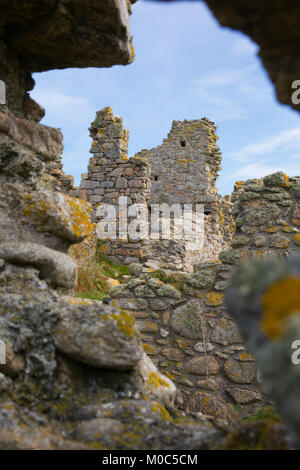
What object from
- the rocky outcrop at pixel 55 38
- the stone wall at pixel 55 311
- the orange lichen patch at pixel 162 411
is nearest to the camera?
the stone wall at pixel 55 311

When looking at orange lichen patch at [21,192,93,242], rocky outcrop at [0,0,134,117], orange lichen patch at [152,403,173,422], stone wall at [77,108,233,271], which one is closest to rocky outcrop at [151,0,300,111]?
rocky outcrop at [0,0,134,117]

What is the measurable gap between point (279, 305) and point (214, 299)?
152 inches

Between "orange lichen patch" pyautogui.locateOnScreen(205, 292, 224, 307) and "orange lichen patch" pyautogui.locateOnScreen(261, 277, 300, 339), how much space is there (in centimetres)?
383

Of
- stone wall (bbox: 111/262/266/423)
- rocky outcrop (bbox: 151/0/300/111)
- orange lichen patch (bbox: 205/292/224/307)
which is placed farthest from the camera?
orange lichen patch (bbox: 205/292/224/307)

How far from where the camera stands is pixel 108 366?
183cm

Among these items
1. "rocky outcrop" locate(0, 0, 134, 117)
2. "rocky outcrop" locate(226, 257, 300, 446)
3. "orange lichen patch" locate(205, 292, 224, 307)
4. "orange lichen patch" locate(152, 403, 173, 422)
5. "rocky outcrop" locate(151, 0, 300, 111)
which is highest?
"rocky outcrop" locate(0, 0, 134, 117)

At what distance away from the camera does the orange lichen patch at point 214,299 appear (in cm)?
482

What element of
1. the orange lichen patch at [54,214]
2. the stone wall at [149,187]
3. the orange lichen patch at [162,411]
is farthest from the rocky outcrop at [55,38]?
the stone wall at [149,187]

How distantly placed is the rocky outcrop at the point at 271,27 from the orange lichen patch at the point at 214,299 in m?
3.83

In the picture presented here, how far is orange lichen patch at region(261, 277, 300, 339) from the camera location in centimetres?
102

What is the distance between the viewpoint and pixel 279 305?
105 cm

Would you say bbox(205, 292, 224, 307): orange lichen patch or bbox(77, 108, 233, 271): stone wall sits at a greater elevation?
bbox(77, 108, 233, 271): stone wall

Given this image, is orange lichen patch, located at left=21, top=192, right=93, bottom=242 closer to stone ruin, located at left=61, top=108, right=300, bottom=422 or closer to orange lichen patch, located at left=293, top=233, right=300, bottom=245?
stone ruin, located at left=61, top=108, right=300, bottom=422

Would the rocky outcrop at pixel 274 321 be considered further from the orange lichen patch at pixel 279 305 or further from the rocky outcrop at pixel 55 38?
the rocky outcrop at pixel 55 38
